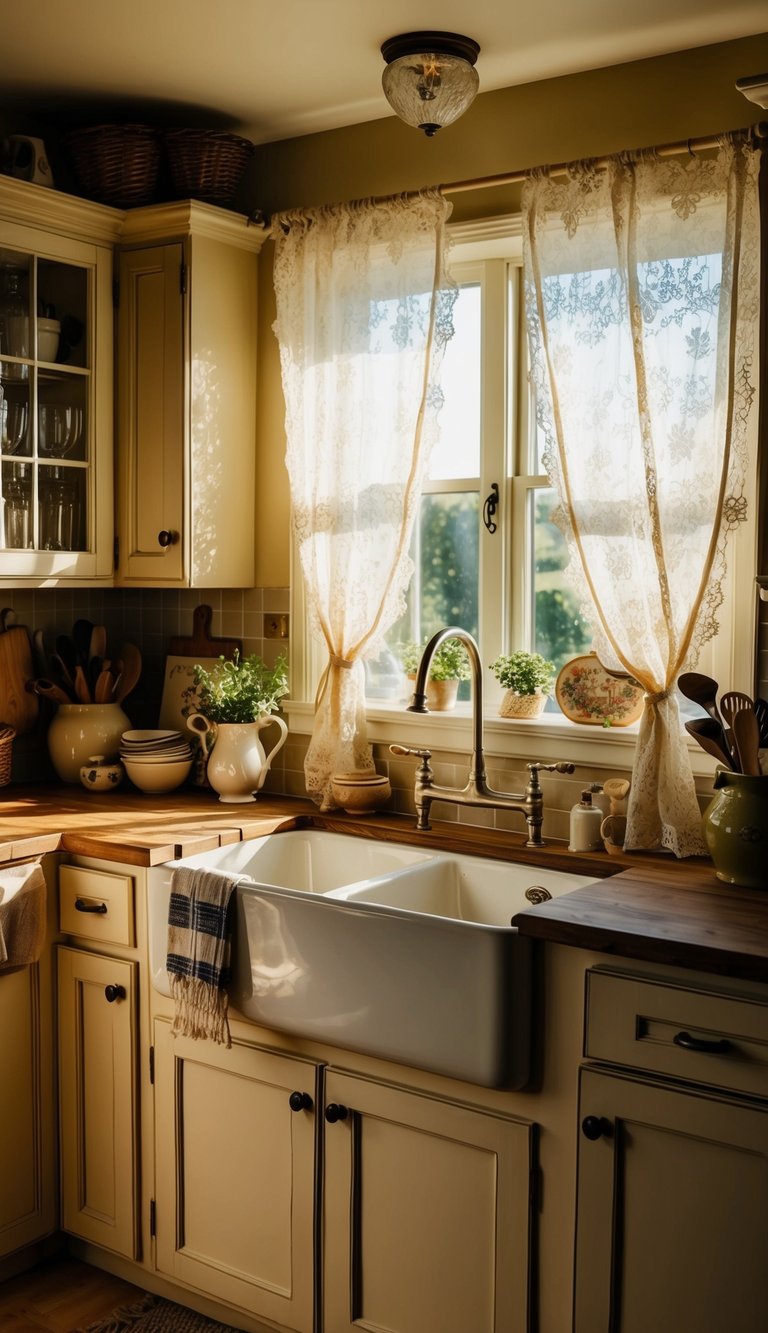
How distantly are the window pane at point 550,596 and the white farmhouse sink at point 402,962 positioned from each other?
1.94 ft

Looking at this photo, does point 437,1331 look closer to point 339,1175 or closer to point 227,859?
point 339,1175

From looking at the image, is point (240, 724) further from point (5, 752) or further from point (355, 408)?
point (355, 408)

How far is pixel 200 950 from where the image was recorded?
2.44 meters

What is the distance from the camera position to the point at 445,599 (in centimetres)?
315

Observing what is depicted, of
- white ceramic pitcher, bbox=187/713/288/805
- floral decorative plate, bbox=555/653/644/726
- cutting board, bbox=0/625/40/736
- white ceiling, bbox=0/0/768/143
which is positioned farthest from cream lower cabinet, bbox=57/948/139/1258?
white ceiling, bbox=0/0/768/143

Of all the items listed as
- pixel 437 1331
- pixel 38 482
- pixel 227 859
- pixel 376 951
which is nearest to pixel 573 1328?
pixel 437 1331

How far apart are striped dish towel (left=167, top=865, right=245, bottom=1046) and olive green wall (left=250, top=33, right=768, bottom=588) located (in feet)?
3.59

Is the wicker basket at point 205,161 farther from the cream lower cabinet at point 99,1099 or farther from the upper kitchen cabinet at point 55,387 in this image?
the cream lower cabinet at point 99,1099

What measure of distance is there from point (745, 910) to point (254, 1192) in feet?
3.71

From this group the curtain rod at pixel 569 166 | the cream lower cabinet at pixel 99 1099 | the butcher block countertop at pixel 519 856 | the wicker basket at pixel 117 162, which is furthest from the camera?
the wicker basket at pixel 117 162

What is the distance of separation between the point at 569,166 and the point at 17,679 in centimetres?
190

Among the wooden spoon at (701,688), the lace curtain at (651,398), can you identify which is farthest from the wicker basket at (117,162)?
the wooden spoon at (701,688)

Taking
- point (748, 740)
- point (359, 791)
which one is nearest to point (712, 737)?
point (748, 740)

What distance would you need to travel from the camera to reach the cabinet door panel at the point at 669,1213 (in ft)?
6.01
